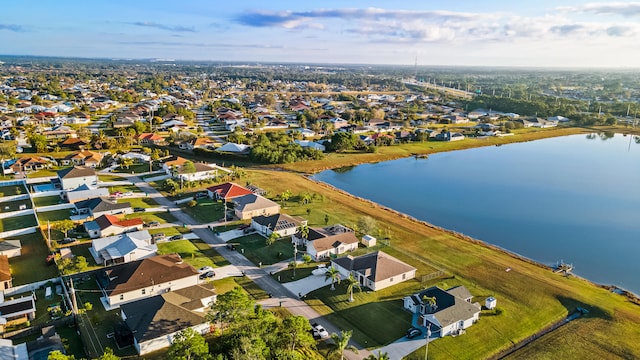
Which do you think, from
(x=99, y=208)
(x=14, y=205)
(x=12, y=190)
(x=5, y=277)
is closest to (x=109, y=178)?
(x=12, y=190)

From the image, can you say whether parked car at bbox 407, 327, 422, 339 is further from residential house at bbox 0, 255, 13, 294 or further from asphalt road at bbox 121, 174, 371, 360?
residential house at bbox 0, 255, 13, 294

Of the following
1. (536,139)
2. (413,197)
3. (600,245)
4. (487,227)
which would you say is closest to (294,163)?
(413,197)

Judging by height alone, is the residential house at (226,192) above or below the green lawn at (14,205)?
above

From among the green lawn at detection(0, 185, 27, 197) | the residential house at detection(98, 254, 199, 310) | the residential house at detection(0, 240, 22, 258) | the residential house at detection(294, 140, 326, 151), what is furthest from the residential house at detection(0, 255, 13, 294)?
the residential house at detection(294, 140, 326, 151)

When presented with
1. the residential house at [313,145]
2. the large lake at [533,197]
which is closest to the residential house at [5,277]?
the large lake at [533,197]

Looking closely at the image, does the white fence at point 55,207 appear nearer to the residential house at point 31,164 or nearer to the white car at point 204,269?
the residential house at point 31,164
